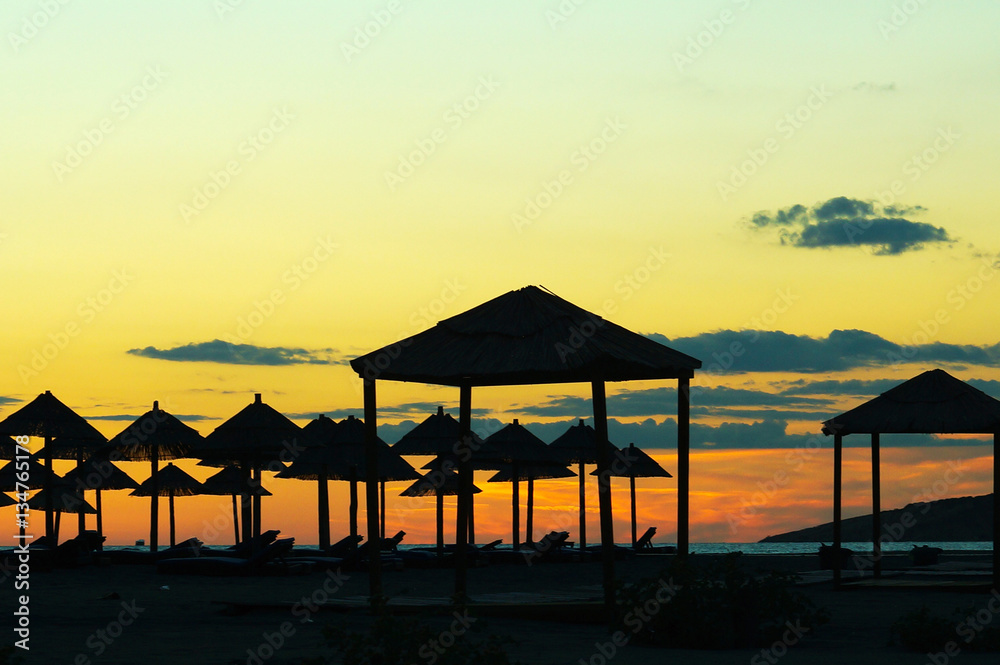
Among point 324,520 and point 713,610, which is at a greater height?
point 713,610

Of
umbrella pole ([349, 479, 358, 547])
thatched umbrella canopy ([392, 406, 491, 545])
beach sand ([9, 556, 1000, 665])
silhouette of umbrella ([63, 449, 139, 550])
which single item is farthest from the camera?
silhouette of umbrella ([63, 449, 139, 550])

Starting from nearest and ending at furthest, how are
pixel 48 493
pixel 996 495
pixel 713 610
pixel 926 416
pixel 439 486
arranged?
1. pixel 713 610
2. pixel 996 495
3. pixel 926 416
4. pixel 48 493
5. pixel 439 486

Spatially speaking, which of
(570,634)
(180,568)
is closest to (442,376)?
(570,634)

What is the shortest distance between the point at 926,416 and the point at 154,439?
1700cm

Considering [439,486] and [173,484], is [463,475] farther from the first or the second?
[173,484]

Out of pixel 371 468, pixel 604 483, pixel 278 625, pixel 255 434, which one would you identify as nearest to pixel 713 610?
pixel 604 483

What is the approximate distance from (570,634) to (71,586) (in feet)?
38.4

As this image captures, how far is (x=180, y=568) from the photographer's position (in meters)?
23.5

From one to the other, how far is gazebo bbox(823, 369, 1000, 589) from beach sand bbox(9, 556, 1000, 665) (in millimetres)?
1888

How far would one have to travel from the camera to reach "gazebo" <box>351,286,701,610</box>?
1243 centimetres

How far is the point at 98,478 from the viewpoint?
120ft

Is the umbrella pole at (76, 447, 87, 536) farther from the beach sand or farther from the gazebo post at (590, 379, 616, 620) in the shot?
the gazebo post at (590, 379, 616, 620)

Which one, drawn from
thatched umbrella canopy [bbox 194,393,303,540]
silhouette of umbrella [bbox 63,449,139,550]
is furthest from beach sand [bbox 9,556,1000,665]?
silhouette of umbrella [bbox 63,449,139,550]

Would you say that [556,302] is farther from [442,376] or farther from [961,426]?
[961,426]
